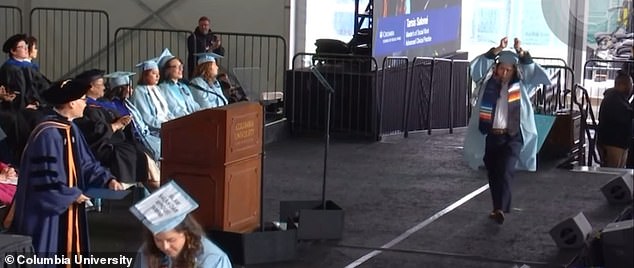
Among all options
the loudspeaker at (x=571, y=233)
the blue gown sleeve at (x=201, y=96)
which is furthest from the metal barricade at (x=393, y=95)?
the loudspeaker at (x=571, y=233)

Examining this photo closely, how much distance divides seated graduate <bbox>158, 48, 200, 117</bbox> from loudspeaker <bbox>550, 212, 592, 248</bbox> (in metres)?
3.65

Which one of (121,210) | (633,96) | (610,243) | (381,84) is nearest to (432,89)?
(381,84)

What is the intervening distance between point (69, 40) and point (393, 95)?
23.2ft

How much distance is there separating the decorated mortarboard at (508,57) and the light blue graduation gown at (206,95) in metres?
2.86

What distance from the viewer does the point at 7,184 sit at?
28.1 ft

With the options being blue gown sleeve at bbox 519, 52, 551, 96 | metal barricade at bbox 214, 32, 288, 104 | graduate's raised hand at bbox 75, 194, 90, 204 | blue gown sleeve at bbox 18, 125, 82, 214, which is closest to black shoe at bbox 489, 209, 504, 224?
blue gown sleeve at bbox 519, 52, 551, 96

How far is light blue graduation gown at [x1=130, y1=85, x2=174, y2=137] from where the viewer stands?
9.91 metres

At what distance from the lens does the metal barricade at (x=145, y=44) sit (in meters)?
18.6

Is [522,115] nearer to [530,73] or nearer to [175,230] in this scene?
[530,73]

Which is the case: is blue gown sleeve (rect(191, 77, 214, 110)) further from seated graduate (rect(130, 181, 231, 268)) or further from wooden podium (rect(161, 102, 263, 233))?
seated graduate (rect(130, 181, 231, 268))

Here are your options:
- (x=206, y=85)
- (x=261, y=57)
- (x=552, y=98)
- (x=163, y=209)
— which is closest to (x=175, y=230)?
(x=163, y=209)

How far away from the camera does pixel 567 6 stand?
63.5 feet

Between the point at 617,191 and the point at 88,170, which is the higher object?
the point at 88,170

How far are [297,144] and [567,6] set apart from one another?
23.7 feet
